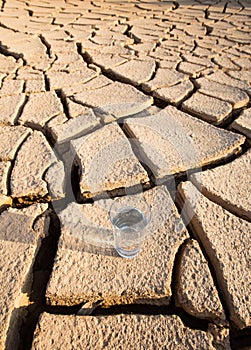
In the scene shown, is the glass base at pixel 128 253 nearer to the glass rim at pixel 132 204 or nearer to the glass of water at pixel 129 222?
the glass of water at pixel 129 222

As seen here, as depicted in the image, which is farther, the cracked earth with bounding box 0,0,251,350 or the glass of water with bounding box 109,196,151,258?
the glass of water with bounding box 109,196,151,258

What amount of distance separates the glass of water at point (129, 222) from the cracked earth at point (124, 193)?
0.10 feet

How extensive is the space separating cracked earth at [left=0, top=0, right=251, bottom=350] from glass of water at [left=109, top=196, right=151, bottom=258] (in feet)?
0.10

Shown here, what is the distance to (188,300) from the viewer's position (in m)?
0.97

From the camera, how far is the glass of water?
1107 mm

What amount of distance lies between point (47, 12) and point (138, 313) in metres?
3.46

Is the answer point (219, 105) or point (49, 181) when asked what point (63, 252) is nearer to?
point (49, 181)

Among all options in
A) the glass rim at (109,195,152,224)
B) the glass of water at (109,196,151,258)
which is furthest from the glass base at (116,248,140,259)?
the glass rim at (109,195,152,224)

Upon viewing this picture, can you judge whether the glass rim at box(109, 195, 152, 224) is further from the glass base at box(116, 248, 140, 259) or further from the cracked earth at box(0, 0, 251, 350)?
the glass base at box(116, 248, 140, 259)

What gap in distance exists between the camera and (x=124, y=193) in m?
1.34

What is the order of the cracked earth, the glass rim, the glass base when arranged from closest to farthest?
the cracked earth
the glass base
the glass rim

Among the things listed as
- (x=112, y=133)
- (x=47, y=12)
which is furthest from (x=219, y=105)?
(x=47, y=12)

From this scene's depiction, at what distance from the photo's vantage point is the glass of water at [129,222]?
111cm

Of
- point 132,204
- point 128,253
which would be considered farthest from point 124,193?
point 128,253
